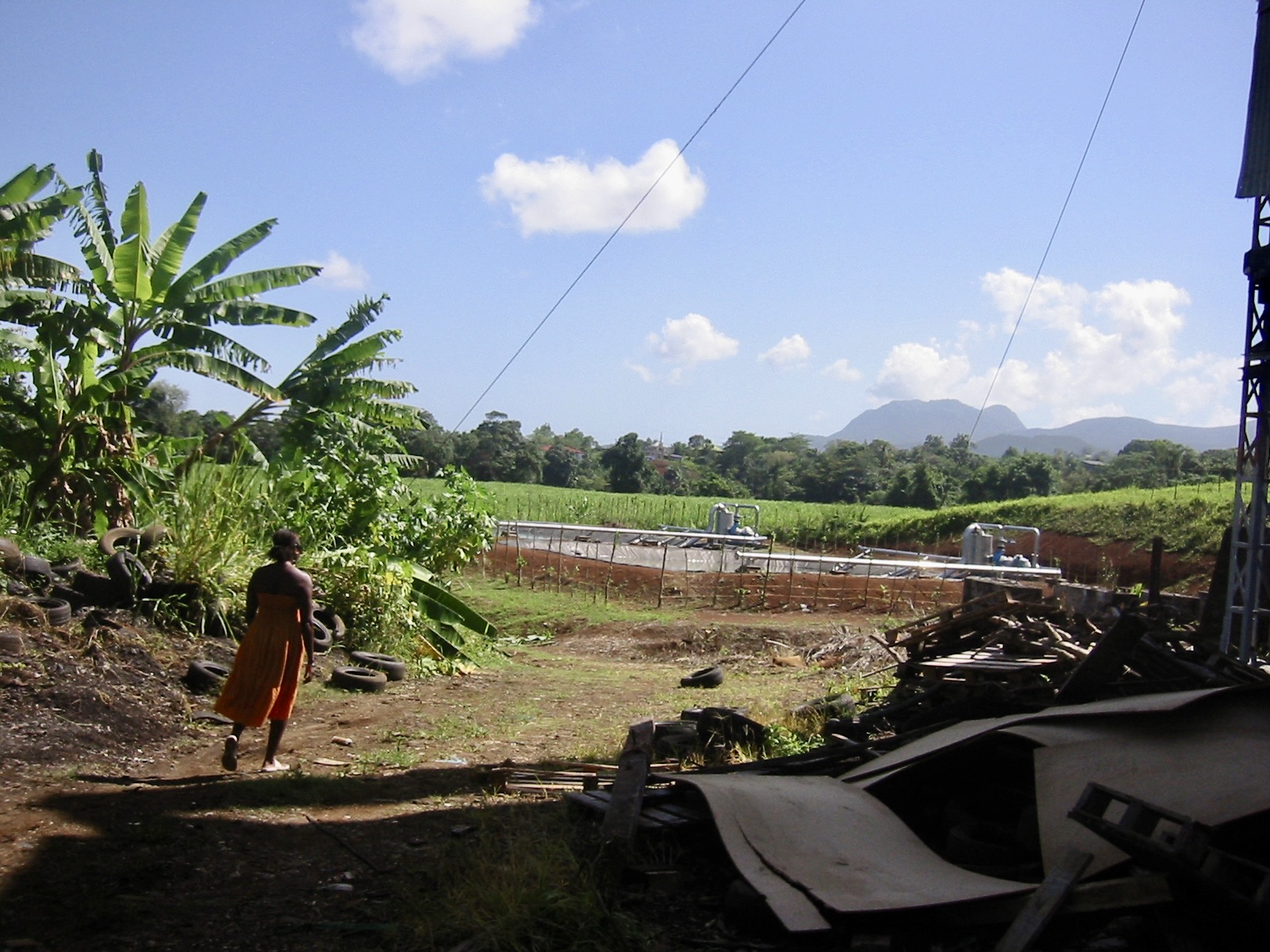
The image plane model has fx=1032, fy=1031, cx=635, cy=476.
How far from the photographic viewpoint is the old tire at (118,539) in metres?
10.1

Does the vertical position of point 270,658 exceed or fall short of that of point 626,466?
it falls short

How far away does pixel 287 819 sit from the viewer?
5.89m

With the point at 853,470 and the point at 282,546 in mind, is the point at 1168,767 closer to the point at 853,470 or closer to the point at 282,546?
the point at 282,546

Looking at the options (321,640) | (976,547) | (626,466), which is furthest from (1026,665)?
(626,466)

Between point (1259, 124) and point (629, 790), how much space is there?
36.2 ft

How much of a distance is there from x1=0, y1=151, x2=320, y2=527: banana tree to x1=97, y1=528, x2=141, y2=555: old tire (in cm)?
126

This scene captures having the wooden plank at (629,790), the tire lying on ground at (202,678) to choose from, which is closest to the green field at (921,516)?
the tire lying on ground at (202,678)

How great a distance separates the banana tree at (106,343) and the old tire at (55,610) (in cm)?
280

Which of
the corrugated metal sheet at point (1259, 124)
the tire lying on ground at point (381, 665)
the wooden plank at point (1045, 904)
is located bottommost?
the tire lying on ground at point (381, 665)

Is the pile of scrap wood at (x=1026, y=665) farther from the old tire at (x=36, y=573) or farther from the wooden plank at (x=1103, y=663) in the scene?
the old tire at (x=36, y=573)

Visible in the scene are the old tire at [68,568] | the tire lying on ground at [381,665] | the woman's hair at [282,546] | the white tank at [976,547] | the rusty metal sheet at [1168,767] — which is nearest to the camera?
the rusty metal sheet at [1168,767]

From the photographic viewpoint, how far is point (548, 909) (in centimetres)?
408

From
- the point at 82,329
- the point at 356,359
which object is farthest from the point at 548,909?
the point at 356,359

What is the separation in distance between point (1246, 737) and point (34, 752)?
6873 mm
